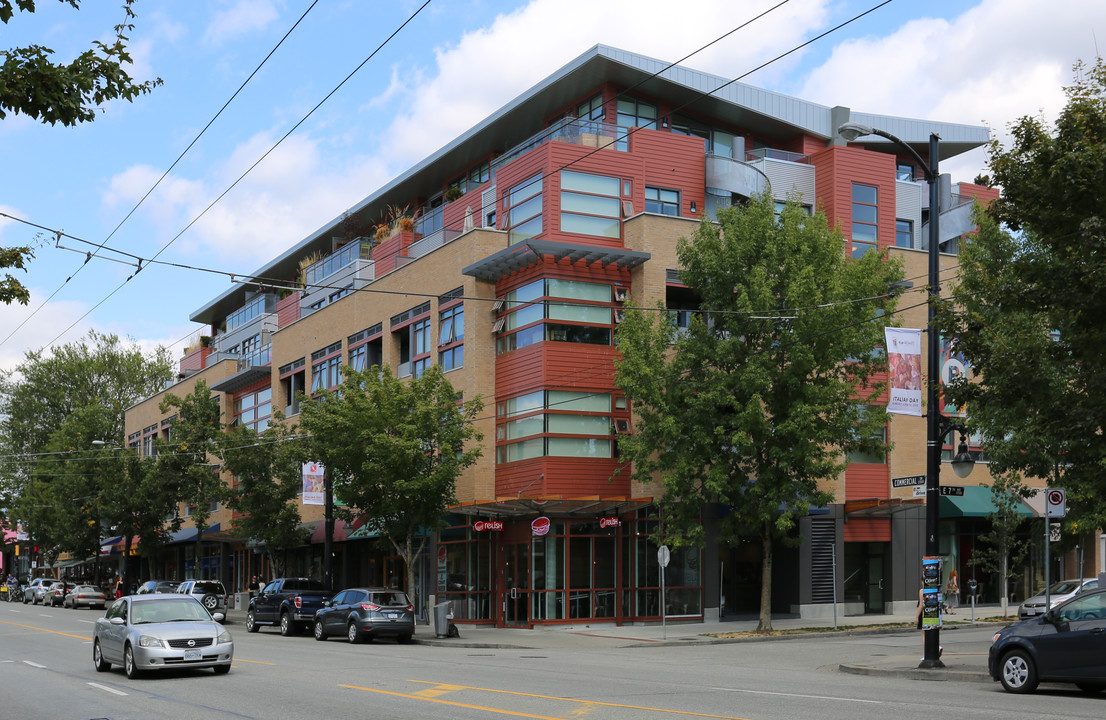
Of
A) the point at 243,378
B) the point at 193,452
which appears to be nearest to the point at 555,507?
the point at 193,452

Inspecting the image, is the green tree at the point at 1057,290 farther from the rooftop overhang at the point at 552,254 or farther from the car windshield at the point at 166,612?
the rooftop overhang at the point at 552,254

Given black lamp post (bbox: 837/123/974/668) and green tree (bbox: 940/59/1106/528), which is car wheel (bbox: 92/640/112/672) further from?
green tree (bbox: 940/59/1106/528)

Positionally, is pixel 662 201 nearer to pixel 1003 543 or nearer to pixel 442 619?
pixel 442 619

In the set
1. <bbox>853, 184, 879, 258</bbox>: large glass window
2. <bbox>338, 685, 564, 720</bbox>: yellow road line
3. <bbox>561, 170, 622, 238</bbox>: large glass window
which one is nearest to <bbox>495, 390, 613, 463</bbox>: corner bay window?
<bbox>561, 170, 622, 238</bbox>: large glass window

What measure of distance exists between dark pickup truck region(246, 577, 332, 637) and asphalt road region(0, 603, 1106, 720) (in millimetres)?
9217

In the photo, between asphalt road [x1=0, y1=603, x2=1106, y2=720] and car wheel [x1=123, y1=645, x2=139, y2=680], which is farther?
car wheel [x1=123, y1=645, x2=139, y2=680]

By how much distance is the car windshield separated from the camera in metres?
20.3

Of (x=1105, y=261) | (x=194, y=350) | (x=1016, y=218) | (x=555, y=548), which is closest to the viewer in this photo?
(x=1105, y=261)

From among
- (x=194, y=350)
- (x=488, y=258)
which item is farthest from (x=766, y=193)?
(x=194, y=350)

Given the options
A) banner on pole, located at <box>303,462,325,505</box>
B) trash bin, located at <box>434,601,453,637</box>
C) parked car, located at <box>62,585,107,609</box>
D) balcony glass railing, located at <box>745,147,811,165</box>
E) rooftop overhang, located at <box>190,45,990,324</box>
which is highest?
rooftop overhang, located at <box>190,45,990,324</box>

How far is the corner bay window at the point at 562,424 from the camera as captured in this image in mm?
36594

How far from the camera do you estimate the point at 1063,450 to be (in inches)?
886

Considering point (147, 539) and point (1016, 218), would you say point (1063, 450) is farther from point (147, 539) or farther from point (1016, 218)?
point (147, 539)

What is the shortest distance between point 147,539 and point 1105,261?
5552 cm
